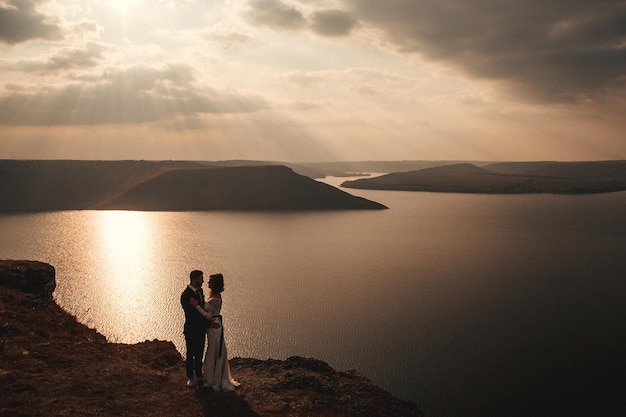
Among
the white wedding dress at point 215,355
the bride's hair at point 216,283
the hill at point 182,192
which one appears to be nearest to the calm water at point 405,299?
the white wedding dress at point 215,355

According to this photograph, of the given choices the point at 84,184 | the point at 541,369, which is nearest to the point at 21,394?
the point at 541,369

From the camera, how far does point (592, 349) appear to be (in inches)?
1161

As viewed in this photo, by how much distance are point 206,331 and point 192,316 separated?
687 millimetres

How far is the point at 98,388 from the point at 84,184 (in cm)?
18155

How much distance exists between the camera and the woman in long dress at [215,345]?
12273 mm

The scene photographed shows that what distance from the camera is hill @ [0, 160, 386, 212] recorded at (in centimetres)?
14438

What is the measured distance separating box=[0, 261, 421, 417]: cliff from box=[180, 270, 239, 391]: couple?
407mm

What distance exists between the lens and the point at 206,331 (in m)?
12.9

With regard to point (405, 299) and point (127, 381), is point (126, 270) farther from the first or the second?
point (127, 381)

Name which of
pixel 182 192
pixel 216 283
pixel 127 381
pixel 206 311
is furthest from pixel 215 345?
pixel 182 192

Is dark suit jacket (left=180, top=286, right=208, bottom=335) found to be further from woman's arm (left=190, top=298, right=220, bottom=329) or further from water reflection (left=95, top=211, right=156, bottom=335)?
water reflection (left=95, top=211, right=156, bottom=335)

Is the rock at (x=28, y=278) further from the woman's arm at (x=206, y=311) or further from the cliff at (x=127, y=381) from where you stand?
the woman's arm at (x=206, y=311)

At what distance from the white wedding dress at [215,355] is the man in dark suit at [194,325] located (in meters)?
0.24

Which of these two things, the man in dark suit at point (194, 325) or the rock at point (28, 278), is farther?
the rock at point (28, 278)
